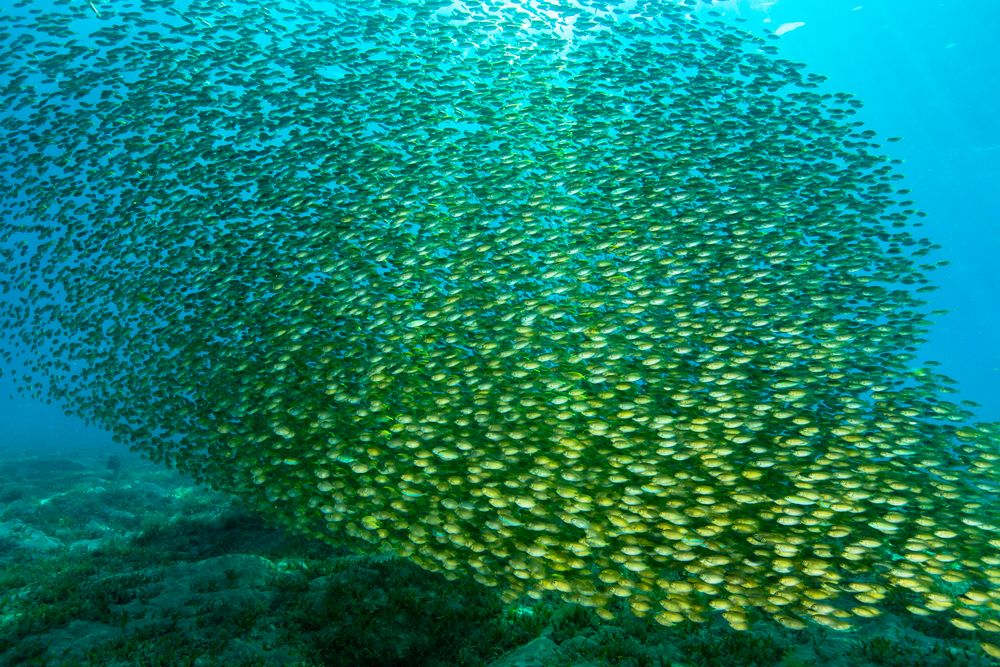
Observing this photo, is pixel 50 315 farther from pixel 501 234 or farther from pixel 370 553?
pixel 501 234

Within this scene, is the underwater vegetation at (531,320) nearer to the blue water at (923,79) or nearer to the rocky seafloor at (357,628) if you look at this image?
the rocky seafloor at (357,628)

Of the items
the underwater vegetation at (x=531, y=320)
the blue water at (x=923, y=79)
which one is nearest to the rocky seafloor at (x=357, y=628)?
the underwater vegetation at (x=531, y=320)

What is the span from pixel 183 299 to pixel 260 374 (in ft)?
6.29

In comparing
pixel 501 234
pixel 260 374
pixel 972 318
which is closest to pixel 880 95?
pixel 501 234

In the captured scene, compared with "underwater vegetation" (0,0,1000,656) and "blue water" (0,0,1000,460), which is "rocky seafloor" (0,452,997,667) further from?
"blue water" (0,0,1000,460)

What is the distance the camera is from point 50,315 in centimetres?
1071

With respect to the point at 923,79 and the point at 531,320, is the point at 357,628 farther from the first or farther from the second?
the point at 923,79

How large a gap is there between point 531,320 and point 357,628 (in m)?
4.34

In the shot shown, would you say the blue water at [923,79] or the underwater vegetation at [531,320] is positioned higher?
the blue water at [923,79]

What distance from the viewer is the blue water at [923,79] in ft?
124

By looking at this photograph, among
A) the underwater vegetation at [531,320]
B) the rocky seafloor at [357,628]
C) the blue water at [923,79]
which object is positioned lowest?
the rocky seafloor at [357,628]

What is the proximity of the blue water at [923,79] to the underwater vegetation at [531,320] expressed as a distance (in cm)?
1673

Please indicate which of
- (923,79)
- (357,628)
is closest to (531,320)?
(357,628)

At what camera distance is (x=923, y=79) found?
4612 centimetres
